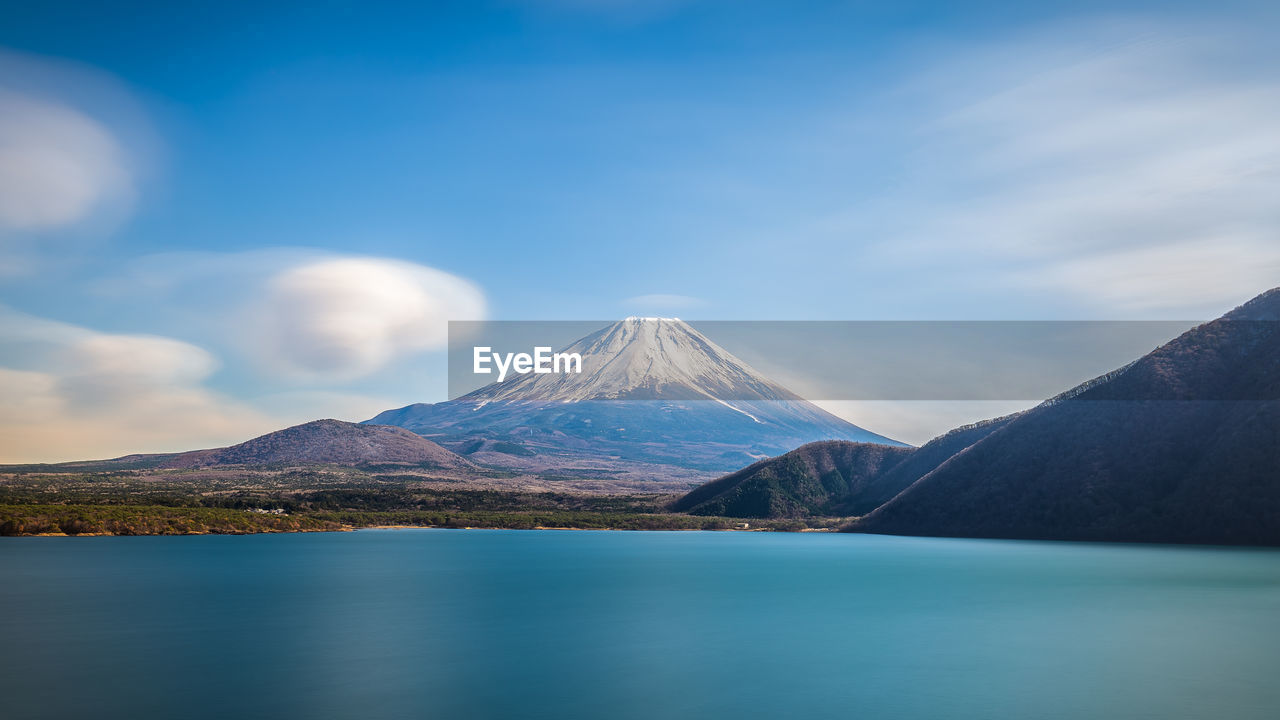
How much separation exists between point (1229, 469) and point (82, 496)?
132 metres

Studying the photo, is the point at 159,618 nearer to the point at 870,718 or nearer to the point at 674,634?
the point at 674,634

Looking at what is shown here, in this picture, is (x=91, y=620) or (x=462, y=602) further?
(x=462, y=602)

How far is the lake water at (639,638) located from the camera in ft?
78.7

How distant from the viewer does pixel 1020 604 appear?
145 ft

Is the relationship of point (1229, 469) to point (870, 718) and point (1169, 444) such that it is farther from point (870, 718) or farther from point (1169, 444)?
point (870, 718)

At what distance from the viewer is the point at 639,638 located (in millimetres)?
34531

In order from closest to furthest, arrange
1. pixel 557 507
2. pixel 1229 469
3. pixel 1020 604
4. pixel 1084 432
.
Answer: pixel 1020 604, pixel 1229 469, pixel 1084 432, pixel 557 507

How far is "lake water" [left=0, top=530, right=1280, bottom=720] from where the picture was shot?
2400 centimetres

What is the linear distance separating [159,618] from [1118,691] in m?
35.2

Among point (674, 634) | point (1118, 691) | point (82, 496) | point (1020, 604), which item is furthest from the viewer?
point (82, 496)

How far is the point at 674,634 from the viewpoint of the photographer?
3534cm

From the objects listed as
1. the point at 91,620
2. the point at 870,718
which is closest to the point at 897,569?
the point at 870,718

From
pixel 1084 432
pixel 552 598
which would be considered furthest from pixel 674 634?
pixel 1084 432

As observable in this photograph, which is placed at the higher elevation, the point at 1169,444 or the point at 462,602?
the point at 1169,444
